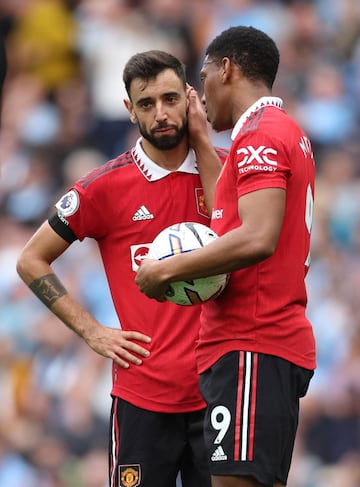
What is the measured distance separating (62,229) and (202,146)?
810 millimetres

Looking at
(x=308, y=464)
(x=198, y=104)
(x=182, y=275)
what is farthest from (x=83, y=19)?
(x=182, y=275)

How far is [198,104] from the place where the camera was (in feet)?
18.1

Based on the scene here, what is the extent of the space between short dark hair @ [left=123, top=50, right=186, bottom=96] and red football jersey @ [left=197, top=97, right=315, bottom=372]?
2.99 feet

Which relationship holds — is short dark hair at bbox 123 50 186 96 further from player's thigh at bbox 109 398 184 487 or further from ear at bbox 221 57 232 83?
player's thigh at bbox 109 398 184 487

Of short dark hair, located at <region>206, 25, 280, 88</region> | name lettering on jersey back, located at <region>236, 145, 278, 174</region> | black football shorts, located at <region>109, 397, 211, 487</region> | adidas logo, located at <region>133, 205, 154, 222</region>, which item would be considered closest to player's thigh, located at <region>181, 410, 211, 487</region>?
black football shorts, located at <region>109, 397, 211, 487</region>

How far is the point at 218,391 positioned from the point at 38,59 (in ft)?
24.0

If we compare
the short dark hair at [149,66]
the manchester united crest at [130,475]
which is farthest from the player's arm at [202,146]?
the manchester united crest at [130,475]

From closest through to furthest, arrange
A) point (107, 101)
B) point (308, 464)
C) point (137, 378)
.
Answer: point (137, 378), point (308, 464), point (107, 101)

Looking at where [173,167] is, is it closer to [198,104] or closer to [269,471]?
[198,104]

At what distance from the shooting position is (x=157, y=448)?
208 inches

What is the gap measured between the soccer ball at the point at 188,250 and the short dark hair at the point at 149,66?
1.08 metres

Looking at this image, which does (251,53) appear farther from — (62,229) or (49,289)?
A: (49,289)

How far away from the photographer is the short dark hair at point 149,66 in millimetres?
5426

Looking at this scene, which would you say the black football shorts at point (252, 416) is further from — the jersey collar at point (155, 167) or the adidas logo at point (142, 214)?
the jersey collar at point (155, 167)
